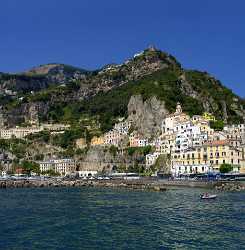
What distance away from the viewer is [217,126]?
480ft

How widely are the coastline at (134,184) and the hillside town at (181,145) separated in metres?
11.2

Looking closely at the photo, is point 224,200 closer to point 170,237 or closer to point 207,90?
point 170,237

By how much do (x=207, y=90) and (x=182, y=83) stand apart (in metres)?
10.0

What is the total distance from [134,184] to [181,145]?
2467cm

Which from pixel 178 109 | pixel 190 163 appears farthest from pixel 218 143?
pixel 178 109

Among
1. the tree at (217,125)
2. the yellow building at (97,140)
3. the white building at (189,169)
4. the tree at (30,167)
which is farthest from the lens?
the tree at (30,167)

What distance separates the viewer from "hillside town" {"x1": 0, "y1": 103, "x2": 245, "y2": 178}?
11925cm

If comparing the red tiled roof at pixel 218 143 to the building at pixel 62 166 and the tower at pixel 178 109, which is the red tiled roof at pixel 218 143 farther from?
the building at pixel 62 166

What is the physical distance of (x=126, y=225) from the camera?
50031 millimetres

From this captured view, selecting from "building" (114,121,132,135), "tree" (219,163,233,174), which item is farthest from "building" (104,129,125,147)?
"tree" (219,163,233,174)

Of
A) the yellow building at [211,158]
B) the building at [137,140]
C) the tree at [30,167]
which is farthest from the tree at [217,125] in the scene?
the tree at [30,167]

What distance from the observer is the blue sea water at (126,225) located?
40.8 meters

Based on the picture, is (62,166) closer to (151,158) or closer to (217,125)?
(151,158)

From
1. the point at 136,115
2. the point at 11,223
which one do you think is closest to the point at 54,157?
the point at 136,115
